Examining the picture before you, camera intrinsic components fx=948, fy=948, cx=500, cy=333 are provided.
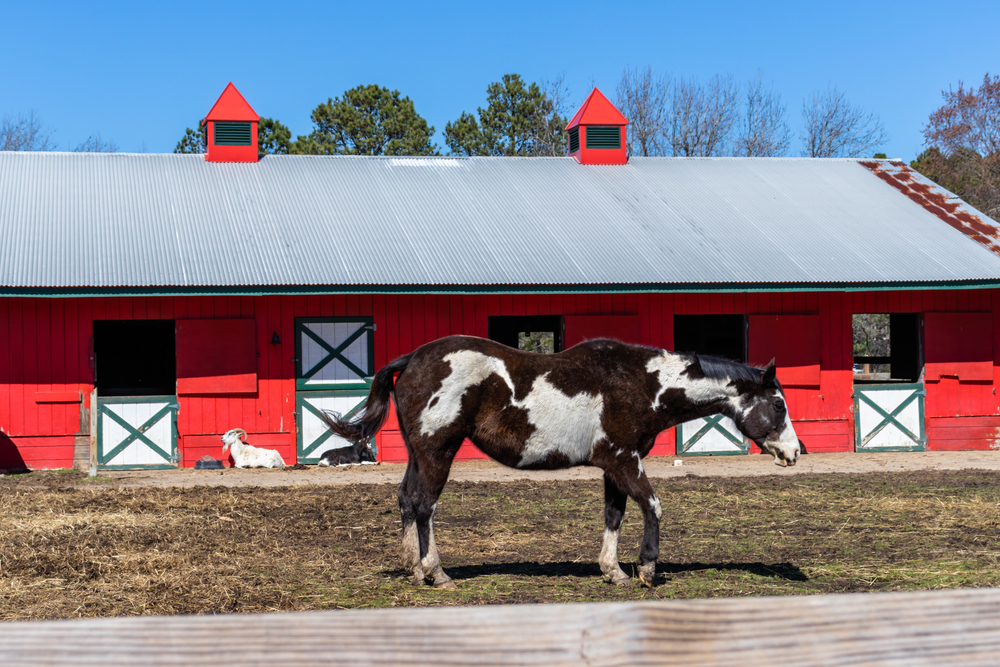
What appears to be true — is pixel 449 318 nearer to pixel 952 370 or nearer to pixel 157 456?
pixel 157 456

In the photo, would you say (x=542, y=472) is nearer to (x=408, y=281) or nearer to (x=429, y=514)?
(x=408, y=281)

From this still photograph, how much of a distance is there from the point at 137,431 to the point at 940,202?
15.9 m

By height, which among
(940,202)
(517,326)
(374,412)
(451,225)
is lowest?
(374,412)

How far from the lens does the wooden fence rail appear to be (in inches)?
50.7

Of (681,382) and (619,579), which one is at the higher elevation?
(681,382)

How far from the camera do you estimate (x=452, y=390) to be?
6340mm

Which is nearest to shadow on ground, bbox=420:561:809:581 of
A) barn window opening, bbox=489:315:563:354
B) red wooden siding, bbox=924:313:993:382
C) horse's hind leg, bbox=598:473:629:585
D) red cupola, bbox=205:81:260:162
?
horse's hind leg, bbox=598:473:629:585

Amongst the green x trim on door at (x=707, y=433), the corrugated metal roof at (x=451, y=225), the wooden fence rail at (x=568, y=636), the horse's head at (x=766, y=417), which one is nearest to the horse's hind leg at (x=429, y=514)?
the horse's head at (x=766, y=417)

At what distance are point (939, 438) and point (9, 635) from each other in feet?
56.6

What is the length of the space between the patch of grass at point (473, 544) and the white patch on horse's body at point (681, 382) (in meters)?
1.26

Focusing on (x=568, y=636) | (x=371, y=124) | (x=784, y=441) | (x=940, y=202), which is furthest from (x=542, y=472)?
(x=371, y=124)

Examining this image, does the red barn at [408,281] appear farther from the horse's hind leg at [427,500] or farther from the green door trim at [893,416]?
the horse's hind leg at [427,500]

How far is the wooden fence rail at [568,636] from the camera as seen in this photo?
1.29 meters

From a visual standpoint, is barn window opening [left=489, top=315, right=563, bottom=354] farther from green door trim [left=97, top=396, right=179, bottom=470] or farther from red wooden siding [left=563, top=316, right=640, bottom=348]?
green door trim [left=97, top=396, right=179, bottom=470]
